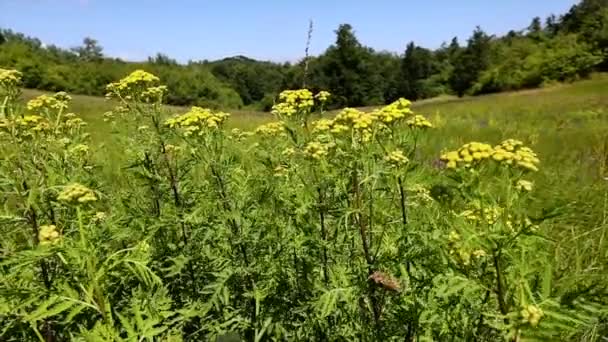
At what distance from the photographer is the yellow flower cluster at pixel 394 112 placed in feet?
8.52

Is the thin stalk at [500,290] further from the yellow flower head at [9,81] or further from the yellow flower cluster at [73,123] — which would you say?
the yellow flower cluster at [73,123]

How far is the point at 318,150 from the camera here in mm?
2676

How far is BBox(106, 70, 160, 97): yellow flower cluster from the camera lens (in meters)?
3.46

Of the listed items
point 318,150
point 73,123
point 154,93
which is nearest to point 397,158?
point 318,150

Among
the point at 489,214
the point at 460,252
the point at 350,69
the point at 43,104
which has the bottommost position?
the point at 460,252

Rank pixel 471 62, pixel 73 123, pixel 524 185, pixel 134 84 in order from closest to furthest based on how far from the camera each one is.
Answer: pixel 524 185 → pixel 134 84 → pixel 73 123 → pixel 471 62

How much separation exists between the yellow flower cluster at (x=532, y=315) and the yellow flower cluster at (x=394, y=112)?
45.4 inches

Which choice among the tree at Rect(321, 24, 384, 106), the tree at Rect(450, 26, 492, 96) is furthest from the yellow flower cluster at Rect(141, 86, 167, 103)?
the tree at Rect(450, 26, 492, 96)

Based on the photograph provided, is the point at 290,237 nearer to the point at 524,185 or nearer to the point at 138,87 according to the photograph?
the point at 138,87

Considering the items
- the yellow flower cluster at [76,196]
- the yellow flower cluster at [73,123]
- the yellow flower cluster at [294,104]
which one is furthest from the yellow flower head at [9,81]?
the yellow flower cluster at [294,104]

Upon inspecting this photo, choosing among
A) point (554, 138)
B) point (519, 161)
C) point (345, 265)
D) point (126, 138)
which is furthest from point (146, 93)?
point (554, 138)

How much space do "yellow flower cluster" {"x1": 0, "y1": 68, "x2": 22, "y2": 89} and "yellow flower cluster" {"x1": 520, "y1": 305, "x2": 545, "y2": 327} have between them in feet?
8.85

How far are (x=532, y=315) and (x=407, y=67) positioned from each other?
3470 inches

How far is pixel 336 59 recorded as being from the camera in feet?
220
